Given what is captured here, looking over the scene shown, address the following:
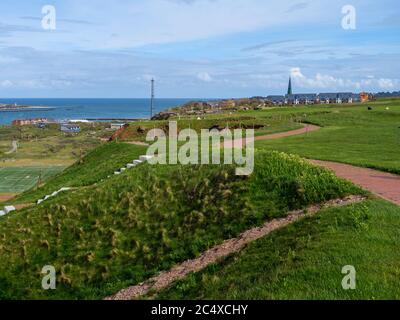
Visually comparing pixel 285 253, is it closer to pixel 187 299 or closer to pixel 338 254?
pixel 338 254

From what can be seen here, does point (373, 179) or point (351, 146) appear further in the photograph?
point (351, 146)

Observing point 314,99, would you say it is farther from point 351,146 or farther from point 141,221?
point 141,221

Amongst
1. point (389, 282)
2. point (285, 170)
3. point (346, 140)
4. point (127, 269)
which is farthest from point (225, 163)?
point (346, 140)

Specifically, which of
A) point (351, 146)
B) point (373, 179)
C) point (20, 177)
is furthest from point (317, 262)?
point (20, 177)

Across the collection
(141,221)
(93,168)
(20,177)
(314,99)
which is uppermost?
(314,99)

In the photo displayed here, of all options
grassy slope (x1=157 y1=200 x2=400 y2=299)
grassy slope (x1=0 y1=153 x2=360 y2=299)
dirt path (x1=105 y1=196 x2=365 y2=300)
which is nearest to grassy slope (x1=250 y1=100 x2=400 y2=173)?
grassy slope (x1=0 y1=153 x2=360 y2=299)
